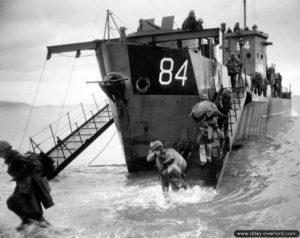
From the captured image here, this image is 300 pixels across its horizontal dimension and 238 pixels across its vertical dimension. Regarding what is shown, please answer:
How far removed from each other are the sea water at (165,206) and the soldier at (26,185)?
1.06 ft

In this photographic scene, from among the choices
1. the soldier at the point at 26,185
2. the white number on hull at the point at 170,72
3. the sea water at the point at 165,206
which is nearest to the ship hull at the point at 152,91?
the white number on hull at the point at 170,72

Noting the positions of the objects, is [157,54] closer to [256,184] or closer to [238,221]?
[256,184]

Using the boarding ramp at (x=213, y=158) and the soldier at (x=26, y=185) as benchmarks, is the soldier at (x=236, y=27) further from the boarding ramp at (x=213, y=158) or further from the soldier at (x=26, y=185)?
the soldier at (x=26, y=185)

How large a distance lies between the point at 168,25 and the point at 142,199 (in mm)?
8283

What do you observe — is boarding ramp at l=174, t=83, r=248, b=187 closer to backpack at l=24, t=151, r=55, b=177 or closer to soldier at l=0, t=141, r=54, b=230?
backpack at l=24, t=151, r=55, b=177

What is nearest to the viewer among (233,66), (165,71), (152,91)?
(165,71)

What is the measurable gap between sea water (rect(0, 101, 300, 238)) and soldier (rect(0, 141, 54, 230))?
324 millimetres

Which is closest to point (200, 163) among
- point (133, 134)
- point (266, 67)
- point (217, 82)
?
point (133, 134)

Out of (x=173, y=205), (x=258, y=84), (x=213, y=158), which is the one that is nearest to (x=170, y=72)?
(x=213, y=158)

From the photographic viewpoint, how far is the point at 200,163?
9328 millimetres

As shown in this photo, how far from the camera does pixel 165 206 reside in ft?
24.6

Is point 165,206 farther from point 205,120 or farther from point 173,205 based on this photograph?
point 205,120

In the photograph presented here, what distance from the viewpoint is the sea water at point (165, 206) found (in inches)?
242

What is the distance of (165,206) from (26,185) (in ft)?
10.3
